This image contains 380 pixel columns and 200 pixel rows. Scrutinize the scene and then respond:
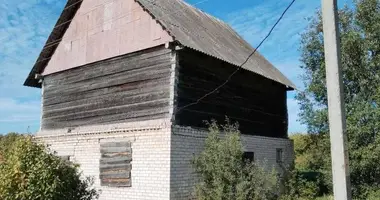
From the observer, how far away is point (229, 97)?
44.8ft

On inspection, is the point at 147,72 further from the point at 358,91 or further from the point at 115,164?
the point at 358,91

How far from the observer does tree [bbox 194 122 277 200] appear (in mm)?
10312

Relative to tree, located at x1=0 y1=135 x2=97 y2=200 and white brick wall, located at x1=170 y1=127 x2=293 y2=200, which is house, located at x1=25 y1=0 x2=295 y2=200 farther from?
tree, located at x1=0 y1=135 x2=97 y2=200

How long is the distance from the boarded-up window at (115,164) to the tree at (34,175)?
2.01m

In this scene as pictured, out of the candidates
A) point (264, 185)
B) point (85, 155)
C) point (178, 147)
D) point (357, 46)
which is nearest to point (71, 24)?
point (85, 155)

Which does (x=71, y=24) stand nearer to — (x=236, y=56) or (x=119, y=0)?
(x=119, y=0)

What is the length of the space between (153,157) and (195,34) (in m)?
4.37

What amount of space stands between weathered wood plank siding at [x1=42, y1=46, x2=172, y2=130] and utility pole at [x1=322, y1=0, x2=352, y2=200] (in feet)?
19.5

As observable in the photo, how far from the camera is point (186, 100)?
38.7 ft

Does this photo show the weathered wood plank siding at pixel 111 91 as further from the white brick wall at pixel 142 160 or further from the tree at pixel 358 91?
the tree at pixel 358 91

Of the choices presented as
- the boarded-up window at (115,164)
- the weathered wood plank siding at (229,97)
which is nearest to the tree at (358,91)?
the weathered wood plank siding at (229,97)

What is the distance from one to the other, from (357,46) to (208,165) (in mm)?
6991

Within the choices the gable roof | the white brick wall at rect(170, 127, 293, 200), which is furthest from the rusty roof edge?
the white brick wall at rect(170, 127, 293, 200)

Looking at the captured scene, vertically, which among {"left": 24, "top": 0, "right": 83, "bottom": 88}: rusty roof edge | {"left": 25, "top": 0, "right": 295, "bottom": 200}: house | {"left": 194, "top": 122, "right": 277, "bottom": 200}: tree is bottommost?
{"left": 194, "top": 122, "right": 277, "bottom": 200}: tree
